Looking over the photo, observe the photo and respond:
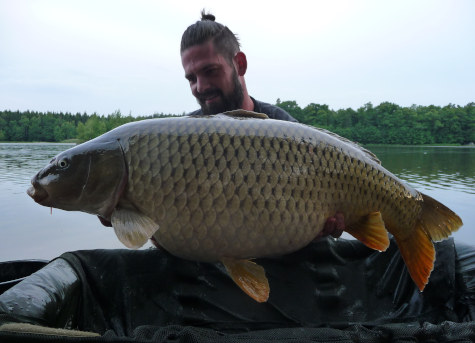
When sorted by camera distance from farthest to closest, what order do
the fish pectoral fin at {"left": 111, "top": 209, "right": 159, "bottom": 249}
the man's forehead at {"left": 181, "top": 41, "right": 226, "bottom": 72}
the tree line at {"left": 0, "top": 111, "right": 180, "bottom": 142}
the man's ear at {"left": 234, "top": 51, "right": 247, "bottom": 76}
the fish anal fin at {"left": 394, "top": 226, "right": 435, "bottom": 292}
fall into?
the tree line at {"left": 0, "top": 111, "right": 180, "bottom": 142} < the man's ear at {"left": 234, "top": 51, "right": 247, "bottom": 76} < the man's forehead at {"left": 181, "top": 41, "right": 226, "bottom": 72} < the fish anal fin at {"left": 394, "top": 226, "right": 435, "bottom": 292} < the fish pectoral fin at {"left": 111, "top": 209, "right": 159, "bottom": 249}

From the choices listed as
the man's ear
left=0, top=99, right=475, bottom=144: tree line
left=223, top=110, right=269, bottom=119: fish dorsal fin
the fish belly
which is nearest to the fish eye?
the fish belly

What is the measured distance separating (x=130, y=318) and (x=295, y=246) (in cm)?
55

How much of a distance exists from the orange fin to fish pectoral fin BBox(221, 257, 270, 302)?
0.55 metres

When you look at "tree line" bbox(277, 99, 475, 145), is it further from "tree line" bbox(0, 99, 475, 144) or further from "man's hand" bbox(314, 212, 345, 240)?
"man's hand" bbox(314, 212, 345, 240)

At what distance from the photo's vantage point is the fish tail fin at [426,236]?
3.64 ft

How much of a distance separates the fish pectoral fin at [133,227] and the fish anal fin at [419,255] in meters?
0.77

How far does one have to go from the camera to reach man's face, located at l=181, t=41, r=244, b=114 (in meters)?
2.00

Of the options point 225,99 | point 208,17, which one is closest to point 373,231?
point 225,99

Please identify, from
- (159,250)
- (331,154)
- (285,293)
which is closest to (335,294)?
(285,293)

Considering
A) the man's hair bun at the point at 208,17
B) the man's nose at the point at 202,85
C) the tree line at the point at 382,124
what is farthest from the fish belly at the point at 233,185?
the tree line at the point at 382,124

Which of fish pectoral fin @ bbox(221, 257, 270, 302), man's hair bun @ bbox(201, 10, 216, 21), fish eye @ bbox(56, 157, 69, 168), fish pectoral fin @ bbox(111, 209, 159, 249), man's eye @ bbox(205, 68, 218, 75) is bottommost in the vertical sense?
fish pectoral fin @ bbox(221, 257, 270, 302)

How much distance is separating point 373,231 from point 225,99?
1.22m

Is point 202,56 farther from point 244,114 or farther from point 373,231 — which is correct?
point 373,231

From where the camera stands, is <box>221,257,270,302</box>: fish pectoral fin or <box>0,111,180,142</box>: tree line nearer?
<box>221,257,270,302</box>: fish pectoral fin
